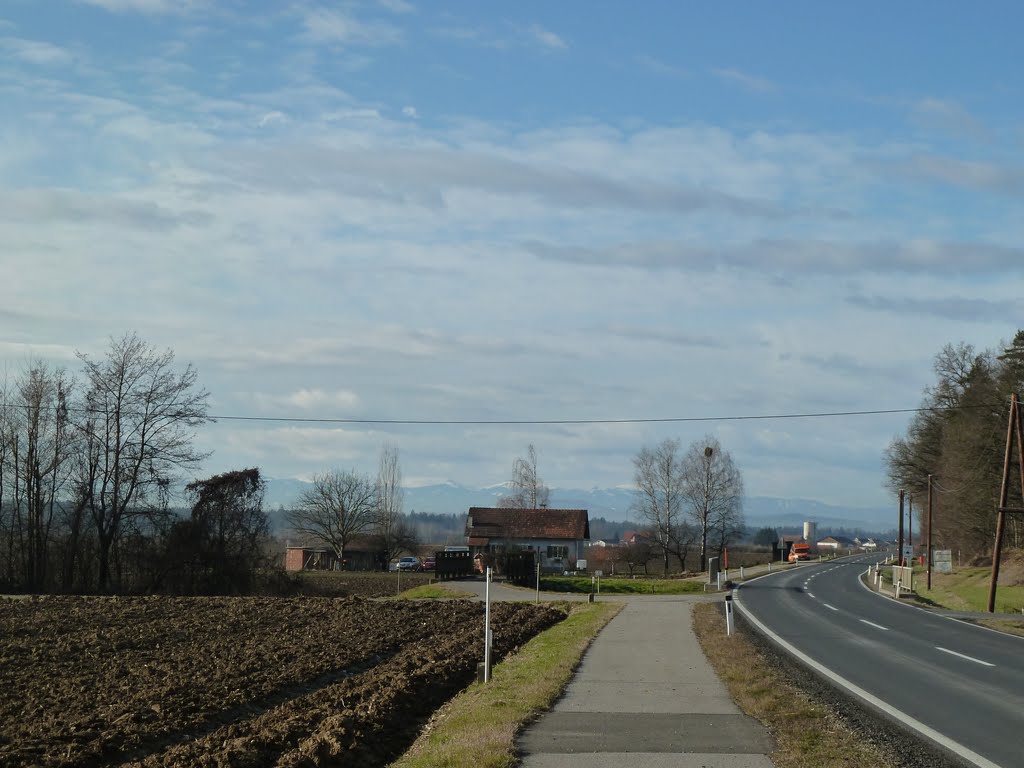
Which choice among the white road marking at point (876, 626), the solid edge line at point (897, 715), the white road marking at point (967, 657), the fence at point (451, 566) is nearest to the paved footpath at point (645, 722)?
the solid edge line at point (897, 715)

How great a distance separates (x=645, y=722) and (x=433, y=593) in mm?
39681

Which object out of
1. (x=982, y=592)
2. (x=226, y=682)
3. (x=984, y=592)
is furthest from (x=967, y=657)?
(x=982, y=592)

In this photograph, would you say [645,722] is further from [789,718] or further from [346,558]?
[346,558]

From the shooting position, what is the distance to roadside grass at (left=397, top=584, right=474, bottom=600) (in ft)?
159

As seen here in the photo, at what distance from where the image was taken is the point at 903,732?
11.4 m

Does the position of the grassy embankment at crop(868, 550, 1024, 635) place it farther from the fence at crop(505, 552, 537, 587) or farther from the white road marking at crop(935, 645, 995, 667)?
the fence at crop(505, 552, 537, 587)

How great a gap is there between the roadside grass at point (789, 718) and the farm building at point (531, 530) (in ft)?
239

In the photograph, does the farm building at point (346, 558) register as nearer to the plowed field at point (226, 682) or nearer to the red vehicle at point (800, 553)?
the red vehicle at point (800, 553)

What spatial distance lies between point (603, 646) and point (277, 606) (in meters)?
18.4

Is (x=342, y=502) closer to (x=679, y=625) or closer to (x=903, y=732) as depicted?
(x=679, y=625)

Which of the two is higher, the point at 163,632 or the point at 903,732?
the point at 903,732

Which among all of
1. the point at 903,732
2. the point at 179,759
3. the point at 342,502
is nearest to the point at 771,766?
the point at 903,732

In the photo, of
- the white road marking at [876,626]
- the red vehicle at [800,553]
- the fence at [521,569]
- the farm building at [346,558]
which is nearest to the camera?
the white road marking at [876,626]

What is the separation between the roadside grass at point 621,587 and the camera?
2111 inches
